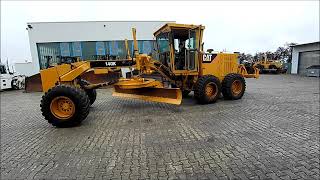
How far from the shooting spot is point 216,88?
8.16 meters

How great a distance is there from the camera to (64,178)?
3.20m

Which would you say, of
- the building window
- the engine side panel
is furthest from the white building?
the engine side panel

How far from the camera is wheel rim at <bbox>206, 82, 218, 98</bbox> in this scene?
8109mm

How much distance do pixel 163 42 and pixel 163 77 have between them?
1.39 metres

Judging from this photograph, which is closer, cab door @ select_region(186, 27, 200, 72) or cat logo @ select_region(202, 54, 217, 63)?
cab door @ select_region(186, 27, 200, 72)

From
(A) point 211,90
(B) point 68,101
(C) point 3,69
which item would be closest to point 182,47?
(A) point 211,90

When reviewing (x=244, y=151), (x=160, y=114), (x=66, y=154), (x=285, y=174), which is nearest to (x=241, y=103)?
(x=160, y=114)

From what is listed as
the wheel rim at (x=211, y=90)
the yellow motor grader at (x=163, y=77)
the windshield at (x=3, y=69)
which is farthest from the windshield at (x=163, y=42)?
the windshield at (x=3, y=69)

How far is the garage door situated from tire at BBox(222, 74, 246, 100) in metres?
18.7

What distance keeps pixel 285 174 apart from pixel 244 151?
2.68ft

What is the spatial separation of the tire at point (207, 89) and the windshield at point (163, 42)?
1799 millimetres

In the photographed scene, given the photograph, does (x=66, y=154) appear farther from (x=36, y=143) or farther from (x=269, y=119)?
(x=269, y=119)

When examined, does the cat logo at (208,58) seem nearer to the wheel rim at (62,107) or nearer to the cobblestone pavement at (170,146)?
the cobblestone pavement at (170,146)

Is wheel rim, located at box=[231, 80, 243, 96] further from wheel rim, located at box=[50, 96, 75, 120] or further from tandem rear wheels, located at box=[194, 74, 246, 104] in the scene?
wheel rim, located at box=[50, 96, 75, 120]
